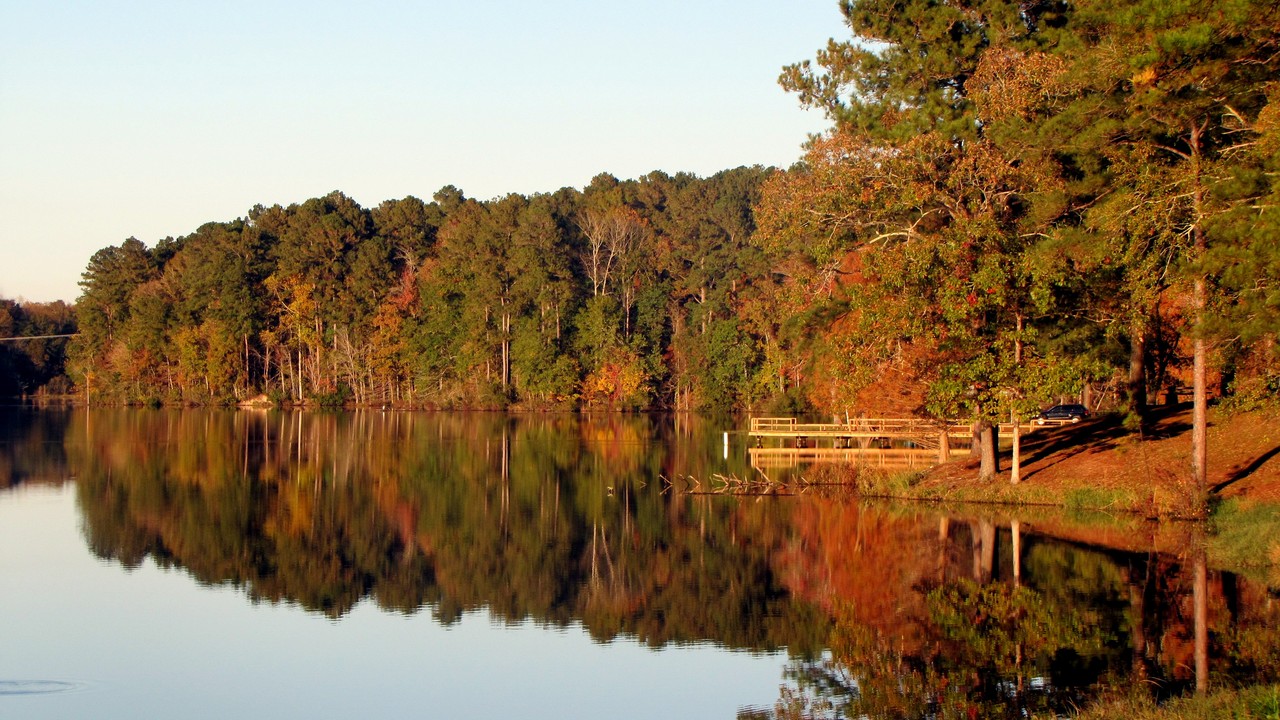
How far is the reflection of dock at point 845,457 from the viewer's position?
4484 cm

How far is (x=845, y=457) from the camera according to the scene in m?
47.3

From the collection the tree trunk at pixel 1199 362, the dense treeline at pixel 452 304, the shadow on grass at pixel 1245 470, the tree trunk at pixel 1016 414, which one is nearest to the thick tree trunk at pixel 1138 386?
the tree trunk at pixel 1016 414

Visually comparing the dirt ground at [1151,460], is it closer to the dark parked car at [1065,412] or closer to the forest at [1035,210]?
the forest at [1035,210]

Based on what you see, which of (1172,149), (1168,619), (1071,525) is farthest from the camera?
(1071,525)

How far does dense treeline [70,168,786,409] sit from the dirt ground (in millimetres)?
54338

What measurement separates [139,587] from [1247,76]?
24.4m

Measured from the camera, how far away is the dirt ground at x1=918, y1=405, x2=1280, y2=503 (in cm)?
2900

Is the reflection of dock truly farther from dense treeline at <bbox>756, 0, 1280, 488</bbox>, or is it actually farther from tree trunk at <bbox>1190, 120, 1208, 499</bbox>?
tree trunk at <bbox>1190, 120, 1208, 499</bbox>

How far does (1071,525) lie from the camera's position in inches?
1162

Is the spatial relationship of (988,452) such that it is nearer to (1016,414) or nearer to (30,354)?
(1016,414)

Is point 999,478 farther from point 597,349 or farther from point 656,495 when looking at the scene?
point 597,349

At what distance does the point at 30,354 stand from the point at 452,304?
52048mm

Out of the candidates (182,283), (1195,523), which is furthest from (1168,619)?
(182,283)

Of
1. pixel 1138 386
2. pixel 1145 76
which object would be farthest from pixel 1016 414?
pixel 1145 76
